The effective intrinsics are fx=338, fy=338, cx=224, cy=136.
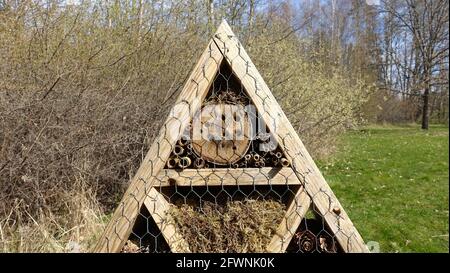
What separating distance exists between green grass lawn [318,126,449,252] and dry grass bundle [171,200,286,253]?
79.4 inches

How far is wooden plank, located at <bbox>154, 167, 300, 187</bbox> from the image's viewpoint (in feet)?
6.07

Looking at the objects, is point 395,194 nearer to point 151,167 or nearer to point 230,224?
point 230,224

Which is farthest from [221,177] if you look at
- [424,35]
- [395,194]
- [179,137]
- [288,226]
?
[424,35]

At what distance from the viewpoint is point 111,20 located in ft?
17.3

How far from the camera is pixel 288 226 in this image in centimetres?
190

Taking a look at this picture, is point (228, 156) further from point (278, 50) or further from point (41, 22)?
point (278, 50)

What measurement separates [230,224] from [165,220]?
380mm

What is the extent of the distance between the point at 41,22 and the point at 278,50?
4190mm

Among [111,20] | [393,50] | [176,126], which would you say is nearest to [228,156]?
[176,126]

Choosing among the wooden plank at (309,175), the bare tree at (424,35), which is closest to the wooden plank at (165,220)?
the wooden plank at (309,175)

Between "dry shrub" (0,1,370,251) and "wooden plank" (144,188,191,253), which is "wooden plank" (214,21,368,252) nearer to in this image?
"wooden plank" (144,188,191,253)

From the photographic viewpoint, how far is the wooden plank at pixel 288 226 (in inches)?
73.1

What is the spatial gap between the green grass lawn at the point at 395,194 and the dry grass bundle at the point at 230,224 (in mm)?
2016

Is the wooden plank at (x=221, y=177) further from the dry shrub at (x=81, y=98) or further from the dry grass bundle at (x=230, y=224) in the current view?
the dry shrub at (x=81, y=98)
